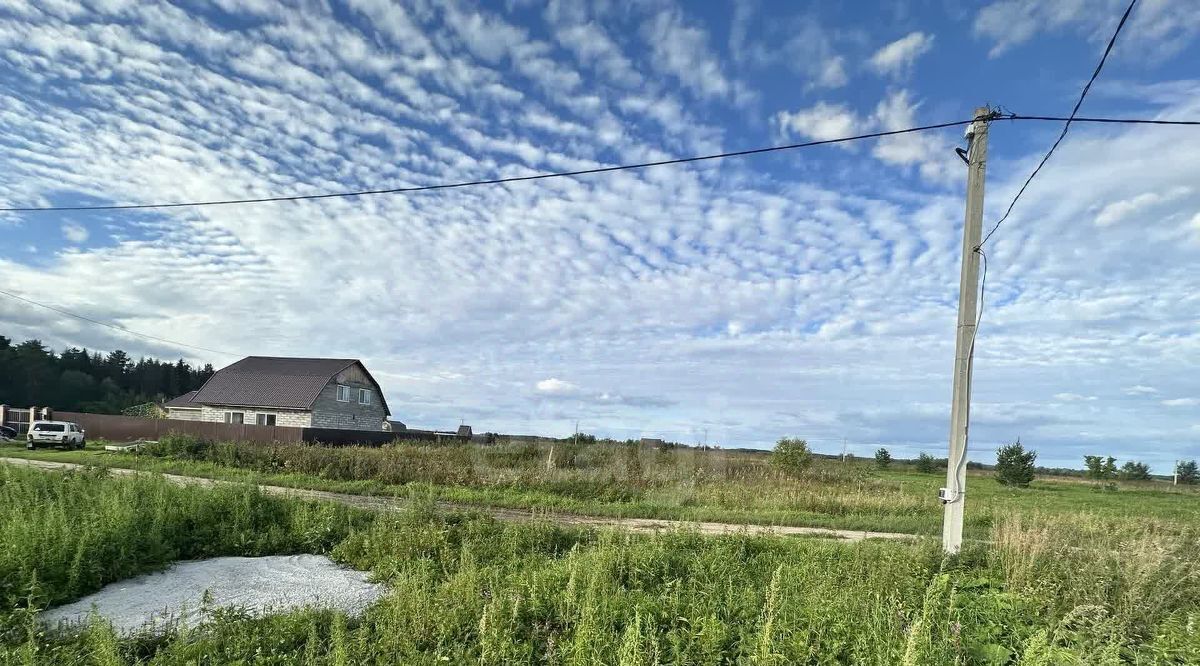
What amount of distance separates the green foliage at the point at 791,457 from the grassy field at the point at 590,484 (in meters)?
1.38

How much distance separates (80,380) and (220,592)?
250 ft

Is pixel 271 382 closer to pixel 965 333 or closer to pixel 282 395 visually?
pixel 282 395

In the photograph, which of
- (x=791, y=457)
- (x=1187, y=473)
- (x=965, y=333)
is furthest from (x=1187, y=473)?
(x=965, y=333)

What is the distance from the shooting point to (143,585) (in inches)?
275

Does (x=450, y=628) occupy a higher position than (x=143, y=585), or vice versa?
(x=450, y=628)

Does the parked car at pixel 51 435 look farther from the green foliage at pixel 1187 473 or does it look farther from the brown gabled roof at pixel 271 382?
the green foliage at pixel 1187 473

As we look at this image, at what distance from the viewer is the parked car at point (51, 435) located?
30.4 metres

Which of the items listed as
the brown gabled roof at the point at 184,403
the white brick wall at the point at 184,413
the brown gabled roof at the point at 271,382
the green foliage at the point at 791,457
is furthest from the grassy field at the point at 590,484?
the white brick wall at the point at 184,413

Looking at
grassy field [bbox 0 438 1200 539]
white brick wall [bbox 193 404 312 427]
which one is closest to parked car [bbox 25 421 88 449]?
grassy field [bbox 0 438 1200 539]

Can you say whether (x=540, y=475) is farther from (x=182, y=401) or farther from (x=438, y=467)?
(x=182, y=401)

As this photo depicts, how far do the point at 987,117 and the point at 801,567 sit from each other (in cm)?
609

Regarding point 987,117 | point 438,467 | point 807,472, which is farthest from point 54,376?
point 987,117

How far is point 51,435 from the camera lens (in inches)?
1203

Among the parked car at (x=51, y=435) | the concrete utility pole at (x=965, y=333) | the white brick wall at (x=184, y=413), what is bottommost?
the parked car at (x=51, y=435)
